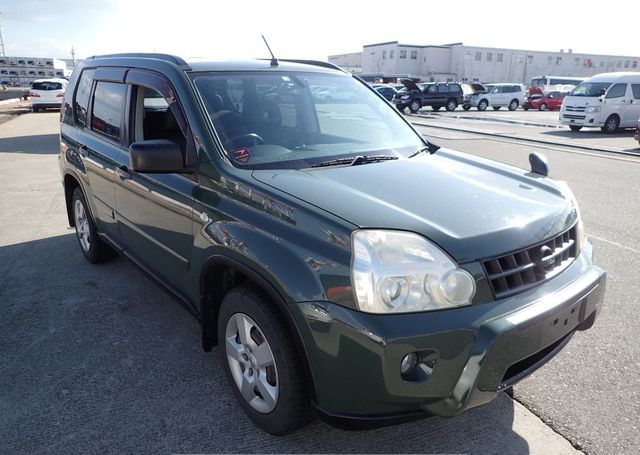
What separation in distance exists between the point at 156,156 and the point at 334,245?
1177 millimetres

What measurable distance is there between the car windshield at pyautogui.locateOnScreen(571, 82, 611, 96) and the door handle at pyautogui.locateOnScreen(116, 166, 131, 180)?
1933cm

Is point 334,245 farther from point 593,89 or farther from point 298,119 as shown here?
point 593,89

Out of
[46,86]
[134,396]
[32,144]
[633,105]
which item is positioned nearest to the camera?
[134,396]

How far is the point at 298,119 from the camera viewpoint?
3.26 metres

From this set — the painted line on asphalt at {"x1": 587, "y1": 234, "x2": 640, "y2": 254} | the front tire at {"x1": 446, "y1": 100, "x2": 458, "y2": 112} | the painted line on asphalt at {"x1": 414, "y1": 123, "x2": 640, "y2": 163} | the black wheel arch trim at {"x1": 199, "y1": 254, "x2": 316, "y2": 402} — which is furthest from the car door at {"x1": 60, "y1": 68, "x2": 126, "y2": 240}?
the front tire at {"x1": 446, "y1": 100, "x2": 458, "y2": 112}

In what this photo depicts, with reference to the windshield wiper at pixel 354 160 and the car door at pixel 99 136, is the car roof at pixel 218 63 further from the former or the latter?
the windshield wiper at pixel 354 160

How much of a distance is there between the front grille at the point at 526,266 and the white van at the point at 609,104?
18.4 m

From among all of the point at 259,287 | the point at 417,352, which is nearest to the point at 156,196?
the point at 259,287

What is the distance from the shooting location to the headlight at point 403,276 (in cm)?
193

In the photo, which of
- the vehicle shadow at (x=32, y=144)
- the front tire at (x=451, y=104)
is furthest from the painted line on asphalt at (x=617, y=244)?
the front tire at (x=451, y=104)

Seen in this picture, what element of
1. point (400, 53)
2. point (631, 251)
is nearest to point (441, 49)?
point (400, 53)

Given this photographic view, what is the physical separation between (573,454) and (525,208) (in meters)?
1.19

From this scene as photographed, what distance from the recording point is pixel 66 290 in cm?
424

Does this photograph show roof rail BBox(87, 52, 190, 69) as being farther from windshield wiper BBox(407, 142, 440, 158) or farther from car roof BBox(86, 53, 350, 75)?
windshield wiper BBox(407, 142, 440, 158)
